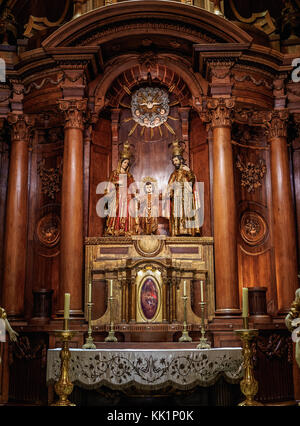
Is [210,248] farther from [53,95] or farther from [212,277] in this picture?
[53,95]

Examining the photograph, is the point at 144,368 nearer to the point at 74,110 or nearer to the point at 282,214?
the point at 282,214

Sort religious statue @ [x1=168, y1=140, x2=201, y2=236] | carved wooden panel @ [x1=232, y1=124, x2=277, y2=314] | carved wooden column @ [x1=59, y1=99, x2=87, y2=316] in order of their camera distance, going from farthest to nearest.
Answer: carved wooden panel @ [x1=232, y1=124, x2=277, y2=314]
religious statue @ [x1=168, y1=140, x2=201, y2=236]
carved wooden column @ [x1=59, y1=99, x2=87, y2=316]

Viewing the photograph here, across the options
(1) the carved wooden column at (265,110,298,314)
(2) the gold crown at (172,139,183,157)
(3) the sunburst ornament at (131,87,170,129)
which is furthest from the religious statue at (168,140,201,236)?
(1) the carved wooden column at (265,110,298,314)

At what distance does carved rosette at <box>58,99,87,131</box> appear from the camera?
12.1m

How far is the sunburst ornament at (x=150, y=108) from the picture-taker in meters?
13.6

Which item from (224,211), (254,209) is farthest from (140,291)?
(254,209)

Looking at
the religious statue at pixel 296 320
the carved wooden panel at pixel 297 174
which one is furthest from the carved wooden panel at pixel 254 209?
the religious statue at pixel 296 320

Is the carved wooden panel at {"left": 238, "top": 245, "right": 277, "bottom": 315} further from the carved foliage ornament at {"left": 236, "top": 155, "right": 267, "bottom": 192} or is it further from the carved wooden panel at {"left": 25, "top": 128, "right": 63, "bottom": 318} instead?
the carved wooden panel at {"left": 25, "top": 128, "right": 63, "bottom": 318}

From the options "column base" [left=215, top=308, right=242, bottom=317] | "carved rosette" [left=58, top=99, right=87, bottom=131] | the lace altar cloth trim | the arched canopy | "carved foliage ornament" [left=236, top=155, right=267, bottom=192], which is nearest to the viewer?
the lace altar cloth trim

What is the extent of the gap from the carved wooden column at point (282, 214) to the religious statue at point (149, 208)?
8.35ft

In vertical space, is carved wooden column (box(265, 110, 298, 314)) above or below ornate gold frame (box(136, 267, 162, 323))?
above

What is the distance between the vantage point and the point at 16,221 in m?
12.4

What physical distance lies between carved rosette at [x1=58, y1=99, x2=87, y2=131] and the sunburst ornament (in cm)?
183

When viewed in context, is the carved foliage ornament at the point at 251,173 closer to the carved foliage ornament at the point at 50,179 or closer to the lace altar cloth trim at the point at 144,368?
the carved foliage ornament at the point at 50,179
